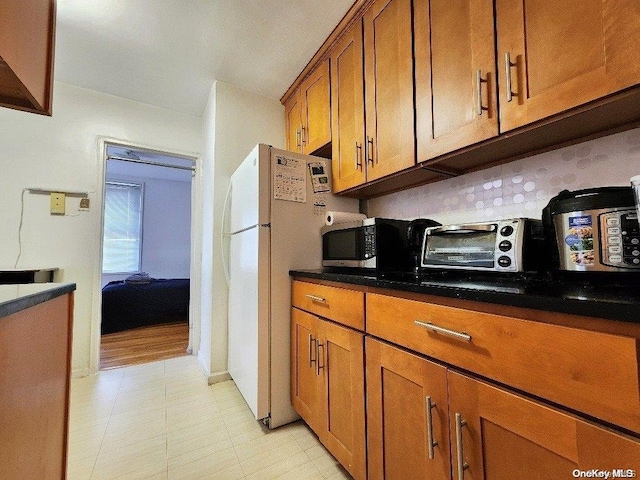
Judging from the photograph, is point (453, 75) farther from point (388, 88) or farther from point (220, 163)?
point (220, 163)

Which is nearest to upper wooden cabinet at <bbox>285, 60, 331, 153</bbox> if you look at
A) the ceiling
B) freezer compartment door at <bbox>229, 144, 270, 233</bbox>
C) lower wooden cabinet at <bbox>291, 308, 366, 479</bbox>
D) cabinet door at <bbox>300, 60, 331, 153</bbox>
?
cabinet door at <bbox>300, 60, 331, 153</bbox>

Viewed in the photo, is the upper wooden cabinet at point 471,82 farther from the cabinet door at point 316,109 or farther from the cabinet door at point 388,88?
the cabinet door at point 316,109

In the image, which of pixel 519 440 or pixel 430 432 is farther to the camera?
pixel 430 432

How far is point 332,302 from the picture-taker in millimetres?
1229

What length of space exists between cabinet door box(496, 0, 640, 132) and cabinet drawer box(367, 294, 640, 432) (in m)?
0.68

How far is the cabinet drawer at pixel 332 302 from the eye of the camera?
1.09m

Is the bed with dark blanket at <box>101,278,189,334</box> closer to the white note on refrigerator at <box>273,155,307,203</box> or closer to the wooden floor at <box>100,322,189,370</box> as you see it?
the wooden floor at <box>100,322,189,370</box>

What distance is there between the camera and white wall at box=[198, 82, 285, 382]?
2219 millimetres

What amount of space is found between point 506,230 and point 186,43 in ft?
7.24

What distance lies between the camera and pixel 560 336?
1.80 feet

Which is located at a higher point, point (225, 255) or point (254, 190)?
point (254, 190)

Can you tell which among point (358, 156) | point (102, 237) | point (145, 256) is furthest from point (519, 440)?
point (145, 256)

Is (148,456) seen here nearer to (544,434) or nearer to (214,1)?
(544,434)

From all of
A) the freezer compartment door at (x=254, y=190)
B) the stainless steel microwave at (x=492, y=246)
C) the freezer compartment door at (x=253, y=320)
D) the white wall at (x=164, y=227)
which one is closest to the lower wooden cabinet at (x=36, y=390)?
the freezer compartment door at (x=253, y=320)
